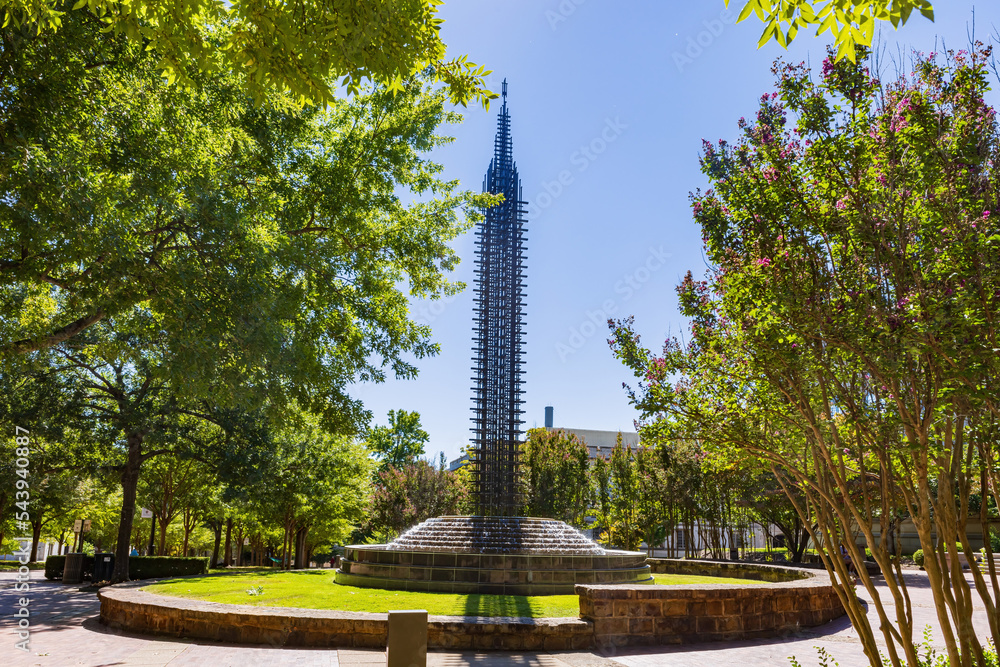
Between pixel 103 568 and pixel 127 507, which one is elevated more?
pixel 127 507

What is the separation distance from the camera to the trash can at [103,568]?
69.6ft

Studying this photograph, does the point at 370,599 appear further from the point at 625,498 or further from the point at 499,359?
the point at 625,498

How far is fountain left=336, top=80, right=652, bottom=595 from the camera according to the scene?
46.0ft

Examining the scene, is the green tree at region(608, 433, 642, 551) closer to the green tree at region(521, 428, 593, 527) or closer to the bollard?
the green tree at region(521, 428, 593, 527)

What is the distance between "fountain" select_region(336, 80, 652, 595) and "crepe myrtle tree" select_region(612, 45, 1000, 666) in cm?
889

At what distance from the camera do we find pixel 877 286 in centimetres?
Result: 525

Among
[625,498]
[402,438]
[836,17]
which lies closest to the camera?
[836,17]

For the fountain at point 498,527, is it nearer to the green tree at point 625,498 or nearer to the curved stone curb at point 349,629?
the curved stone curb at point 349,629

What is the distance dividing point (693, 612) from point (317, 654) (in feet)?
18.7

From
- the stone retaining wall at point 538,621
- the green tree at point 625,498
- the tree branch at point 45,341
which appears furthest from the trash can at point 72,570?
the green tree at point 625,498

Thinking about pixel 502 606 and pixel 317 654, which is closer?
pixel 317 654

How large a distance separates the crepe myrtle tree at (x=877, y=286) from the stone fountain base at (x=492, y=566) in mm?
8629

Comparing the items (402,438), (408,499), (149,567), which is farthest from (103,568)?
(402,438)

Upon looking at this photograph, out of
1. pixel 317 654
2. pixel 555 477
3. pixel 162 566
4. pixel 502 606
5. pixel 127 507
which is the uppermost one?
pixel 555 477
